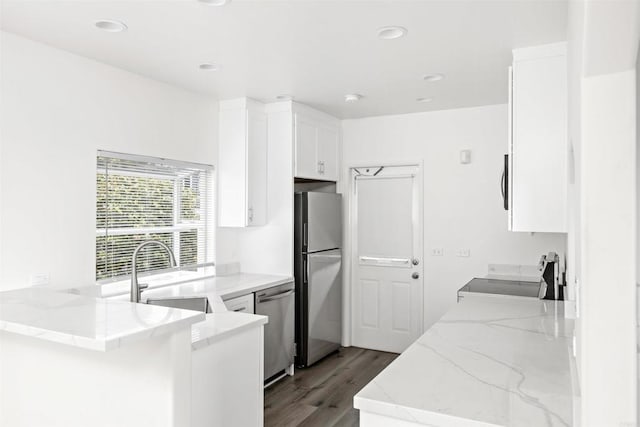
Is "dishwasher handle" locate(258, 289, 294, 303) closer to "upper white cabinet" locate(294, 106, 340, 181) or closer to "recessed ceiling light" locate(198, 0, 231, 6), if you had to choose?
"upper white cabinet" locate(294, 106, 340, 181)

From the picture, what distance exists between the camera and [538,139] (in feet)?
9.52

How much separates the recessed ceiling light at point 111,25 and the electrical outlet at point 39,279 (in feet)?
4.85

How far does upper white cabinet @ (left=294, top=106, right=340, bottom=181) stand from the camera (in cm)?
445

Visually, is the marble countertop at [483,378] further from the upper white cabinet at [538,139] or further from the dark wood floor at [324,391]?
the dark wood floor at [324,391]

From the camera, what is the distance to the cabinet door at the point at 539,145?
285 centimetres

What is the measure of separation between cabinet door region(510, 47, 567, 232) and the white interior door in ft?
6.11

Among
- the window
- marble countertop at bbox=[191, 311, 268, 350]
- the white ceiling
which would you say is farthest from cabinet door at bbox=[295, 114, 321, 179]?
marble countertop at bbox=[191, 311, 268, 350]

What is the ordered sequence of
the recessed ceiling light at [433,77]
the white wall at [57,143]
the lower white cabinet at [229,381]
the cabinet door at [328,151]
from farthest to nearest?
the cabinet door at [328,151]
the recessed ceiling light at [433,77]
the white wall at [57,143]
the lower white cabinet at [229,381]

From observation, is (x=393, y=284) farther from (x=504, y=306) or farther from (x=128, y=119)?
(x=128, y=119)

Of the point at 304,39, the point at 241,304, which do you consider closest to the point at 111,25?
the point at 304,39

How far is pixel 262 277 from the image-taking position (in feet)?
14.1

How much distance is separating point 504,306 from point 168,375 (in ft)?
6.87

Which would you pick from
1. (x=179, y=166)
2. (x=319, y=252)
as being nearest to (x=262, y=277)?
(x=319, y=252)

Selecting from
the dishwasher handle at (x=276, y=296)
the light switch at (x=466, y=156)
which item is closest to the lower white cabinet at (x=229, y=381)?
A: the dishwasher handle at (x=276, y=296)
